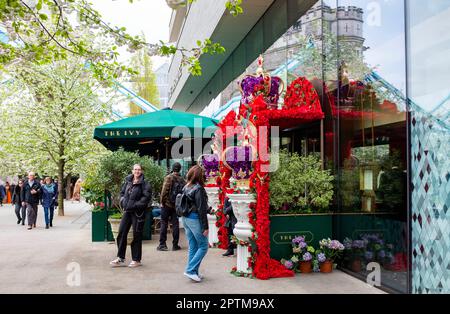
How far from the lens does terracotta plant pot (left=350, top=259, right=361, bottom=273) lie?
7.75 m

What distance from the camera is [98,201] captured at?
475 inches

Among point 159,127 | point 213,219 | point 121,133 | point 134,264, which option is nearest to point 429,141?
point 134,264

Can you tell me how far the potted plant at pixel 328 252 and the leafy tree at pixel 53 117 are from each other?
13965mm

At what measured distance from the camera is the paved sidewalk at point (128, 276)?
697 cm

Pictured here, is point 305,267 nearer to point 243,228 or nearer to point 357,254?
point 357,254

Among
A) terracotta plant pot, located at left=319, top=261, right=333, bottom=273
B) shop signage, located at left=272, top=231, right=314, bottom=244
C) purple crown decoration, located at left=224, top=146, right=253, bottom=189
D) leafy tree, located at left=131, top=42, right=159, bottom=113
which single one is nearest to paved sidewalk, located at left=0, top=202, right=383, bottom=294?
terracotta plant pot, located at left=319, top=261, right=333, bottom=273

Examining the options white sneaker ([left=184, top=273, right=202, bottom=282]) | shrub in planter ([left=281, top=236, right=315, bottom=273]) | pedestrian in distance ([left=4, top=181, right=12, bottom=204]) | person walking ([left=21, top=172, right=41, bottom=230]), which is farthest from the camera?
pedestrian in distance ([left=4, top=181, right=12, bottom=204])

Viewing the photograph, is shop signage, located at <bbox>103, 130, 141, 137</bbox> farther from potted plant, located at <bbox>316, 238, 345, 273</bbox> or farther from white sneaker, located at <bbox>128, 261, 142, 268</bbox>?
potted plant, located at <bbox>316, 238, 345, 273</bbox>

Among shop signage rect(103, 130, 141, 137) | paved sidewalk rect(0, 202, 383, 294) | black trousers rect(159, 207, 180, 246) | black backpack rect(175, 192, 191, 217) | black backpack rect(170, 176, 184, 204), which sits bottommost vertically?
paved sidewalk rect(0, 202, 383, 294)

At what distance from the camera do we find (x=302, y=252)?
8086mm

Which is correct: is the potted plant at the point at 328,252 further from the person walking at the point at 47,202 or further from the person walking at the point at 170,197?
the person walking at the point at 47,202

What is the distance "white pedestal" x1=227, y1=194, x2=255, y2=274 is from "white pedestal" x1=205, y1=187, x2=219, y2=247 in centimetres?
300

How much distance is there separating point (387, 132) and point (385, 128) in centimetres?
9
